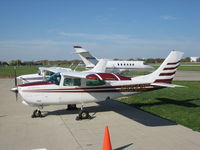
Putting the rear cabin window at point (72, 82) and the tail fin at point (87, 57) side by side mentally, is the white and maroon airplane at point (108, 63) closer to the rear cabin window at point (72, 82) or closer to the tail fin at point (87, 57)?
the tail fin at point (87, 57)

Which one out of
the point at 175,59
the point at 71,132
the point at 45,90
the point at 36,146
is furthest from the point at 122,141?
the point at 175,59

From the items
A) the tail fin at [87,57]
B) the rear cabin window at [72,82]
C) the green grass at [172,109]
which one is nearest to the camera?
the green grass at [172,109]

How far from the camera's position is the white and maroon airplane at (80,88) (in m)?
9.54

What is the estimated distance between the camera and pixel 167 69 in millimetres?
11695

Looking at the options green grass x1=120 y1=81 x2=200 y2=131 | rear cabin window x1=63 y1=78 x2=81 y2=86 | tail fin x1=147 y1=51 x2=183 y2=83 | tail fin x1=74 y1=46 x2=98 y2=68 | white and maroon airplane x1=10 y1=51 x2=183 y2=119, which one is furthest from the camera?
tail fin x1=74 y1=46 x2=98 y2=68

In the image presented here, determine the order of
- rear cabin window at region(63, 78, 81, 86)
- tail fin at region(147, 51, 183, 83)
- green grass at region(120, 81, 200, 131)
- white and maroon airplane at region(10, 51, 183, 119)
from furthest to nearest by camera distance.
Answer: tail fin at region(147, 51, 183, 83), rear cabin window at region(63, 78, 81, 86), white and maroon airplane at region(10, 51, 183, 119), green grass at region(120, 81, 200, 131)

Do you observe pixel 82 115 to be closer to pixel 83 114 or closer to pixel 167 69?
pixel 83 114

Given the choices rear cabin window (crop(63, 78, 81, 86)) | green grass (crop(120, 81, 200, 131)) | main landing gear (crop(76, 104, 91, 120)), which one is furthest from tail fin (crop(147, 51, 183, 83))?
main landing gear (crop(76, 104, 91, 120))

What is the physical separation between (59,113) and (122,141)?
4.76 meters

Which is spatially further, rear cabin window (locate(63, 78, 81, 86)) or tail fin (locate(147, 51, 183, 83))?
tail fin (locate(147, 51, 183, 83))

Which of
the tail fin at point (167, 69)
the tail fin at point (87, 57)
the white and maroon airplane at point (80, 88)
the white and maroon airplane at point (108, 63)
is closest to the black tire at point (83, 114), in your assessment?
the white and maroon airplane at point (80, 88)

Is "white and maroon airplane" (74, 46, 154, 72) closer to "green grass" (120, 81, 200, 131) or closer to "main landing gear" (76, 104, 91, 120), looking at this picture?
"green grass" (120, 81, 200, 131)

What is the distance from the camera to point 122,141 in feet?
22.5

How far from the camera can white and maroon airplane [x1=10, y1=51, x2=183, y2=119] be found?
31.3 ft
